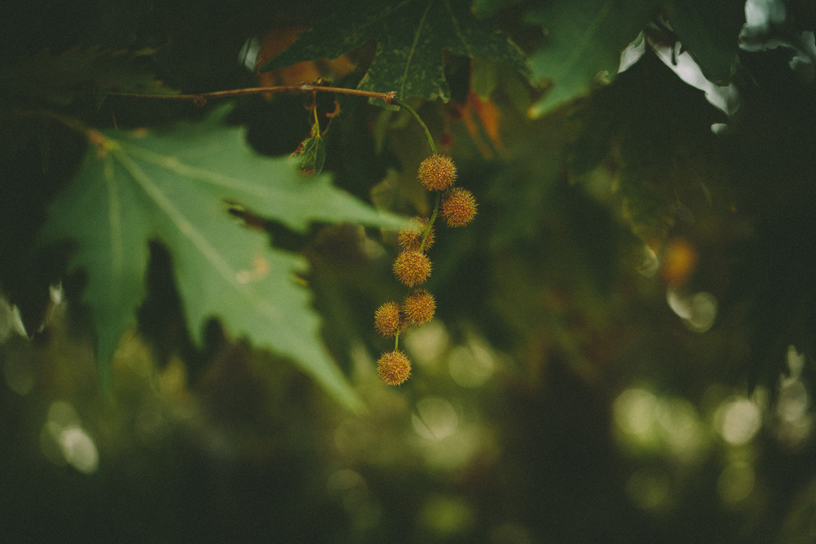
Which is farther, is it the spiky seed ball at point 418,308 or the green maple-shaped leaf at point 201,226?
the spiky seed ball at point 418,308

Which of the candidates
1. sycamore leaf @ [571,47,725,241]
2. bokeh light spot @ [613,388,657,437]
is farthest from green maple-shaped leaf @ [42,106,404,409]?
bokeh light spot @ [613,388,657,437]

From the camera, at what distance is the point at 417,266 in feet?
1.82

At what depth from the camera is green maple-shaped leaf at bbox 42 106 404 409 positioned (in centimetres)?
42

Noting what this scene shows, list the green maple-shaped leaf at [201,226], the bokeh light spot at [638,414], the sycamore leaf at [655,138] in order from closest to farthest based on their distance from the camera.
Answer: the green maple-shaped leaf at [201,226] → the sycamore leaf at [655,138] → the bokeh light spot at [638,414]

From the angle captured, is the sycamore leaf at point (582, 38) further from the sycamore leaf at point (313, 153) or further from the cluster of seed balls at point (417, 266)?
the sycamore leaf at point (313, 153)

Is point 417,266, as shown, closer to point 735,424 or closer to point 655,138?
point 655,138

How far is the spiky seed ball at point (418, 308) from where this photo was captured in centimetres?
56

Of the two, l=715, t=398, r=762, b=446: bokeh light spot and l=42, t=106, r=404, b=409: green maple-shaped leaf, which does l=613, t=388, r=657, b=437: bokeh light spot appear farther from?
l=42, t=106, r=404, b=409: green maple-shaped leaf

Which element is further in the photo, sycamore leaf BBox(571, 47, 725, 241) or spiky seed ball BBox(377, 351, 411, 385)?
sycamore leaf BBox(571, 47, 725, 241)

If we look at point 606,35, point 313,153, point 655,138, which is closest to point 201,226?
point 313,153

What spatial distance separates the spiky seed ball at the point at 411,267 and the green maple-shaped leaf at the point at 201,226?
11cm

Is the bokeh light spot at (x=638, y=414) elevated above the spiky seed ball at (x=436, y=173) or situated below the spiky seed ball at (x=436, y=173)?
below

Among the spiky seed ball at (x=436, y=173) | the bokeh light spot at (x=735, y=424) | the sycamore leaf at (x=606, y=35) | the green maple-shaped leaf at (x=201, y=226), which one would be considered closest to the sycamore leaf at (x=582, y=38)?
the sycamore leaf at (x=606, y=35)

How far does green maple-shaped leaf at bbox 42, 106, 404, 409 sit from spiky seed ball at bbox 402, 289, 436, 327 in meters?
0.13
